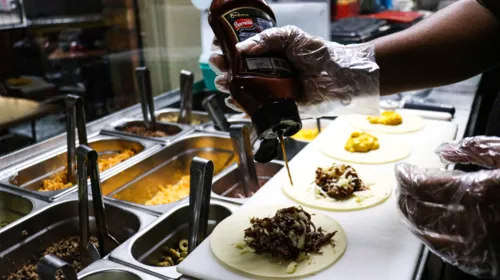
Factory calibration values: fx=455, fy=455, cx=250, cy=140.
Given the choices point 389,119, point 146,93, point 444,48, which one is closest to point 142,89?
point 146,93

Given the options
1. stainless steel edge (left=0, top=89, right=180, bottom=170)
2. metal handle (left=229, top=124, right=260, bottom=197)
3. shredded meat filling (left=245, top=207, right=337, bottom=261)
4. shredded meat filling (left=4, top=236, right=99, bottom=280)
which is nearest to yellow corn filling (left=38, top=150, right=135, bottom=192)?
stainless steel edge (left=0, top=89, right=180, bottom=170)

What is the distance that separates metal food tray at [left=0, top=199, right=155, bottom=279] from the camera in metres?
1.48

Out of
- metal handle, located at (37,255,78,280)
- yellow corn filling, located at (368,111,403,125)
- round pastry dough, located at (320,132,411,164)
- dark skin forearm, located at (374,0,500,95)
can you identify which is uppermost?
dark skin forearm, located at (374,0,500,95)

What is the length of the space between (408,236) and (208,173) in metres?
0.60

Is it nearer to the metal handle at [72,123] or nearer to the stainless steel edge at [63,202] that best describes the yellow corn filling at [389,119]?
the stainless steel edge at [63,202]

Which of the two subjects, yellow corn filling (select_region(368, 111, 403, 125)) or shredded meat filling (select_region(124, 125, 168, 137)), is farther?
shredded meat filling (select_region(124, 125, 168, 137))

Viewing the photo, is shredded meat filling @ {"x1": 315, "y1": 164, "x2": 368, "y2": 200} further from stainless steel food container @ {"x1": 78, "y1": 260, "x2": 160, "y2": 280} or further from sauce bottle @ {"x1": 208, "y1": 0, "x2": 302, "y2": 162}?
stainless steel food container @ {"x1": 78, "y1": 260, "x2": 160, "y2": 280}

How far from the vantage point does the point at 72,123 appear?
5.85ft

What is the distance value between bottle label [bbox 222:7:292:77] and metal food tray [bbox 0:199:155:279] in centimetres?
70

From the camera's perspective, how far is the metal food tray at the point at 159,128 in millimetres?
2240

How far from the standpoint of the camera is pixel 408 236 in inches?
51.1

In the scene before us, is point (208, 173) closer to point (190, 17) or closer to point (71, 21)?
point (71, 21)

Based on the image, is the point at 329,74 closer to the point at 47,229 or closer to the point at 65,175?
the point at 47,229

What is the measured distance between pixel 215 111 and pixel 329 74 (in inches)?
34.5
